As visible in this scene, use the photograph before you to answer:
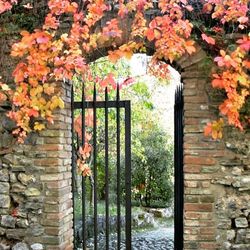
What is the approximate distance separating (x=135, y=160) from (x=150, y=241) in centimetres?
358

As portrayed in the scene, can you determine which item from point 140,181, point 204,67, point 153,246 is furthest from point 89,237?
point 204,67

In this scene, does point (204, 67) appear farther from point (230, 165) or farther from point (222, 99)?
point (230, 165)

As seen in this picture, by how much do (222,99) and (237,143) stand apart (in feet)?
1.45

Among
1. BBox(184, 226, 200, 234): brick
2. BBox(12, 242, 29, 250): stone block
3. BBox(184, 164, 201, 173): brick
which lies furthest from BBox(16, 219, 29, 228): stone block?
BBox(184, 164, 201, 173): brick

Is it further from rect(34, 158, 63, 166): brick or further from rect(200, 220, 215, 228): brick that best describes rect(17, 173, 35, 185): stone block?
rect(200, 220, 215, 228): brick

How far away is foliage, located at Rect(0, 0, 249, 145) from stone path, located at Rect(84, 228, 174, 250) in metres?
3.92

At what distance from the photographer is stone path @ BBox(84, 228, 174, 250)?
7.28 metres

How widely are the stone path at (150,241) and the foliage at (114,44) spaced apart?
3.92 meters

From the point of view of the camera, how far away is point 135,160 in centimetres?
1110

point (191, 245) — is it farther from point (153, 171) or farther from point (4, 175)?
point (153, 171)

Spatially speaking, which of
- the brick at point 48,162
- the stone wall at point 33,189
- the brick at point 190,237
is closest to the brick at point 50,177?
the stone wall at point 33,189

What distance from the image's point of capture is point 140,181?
11211mm

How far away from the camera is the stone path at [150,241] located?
23.9ft

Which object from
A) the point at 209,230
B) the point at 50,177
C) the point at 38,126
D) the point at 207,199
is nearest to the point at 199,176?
the point at 207,199
